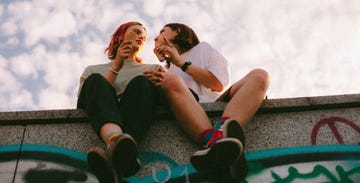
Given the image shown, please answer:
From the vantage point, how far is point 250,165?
3.65 m

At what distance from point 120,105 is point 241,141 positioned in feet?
3.28

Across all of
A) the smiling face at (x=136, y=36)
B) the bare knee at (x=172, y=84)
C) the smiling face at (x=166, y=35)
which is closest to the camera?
the bare knee at (x=172, y=84)

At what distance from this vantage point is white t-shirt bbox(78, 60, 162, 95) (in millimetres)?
4141

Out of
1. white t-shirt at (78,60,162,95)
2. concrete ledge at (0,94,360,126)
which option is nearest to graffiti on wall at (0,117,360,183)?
concrete ledge at (0,94,360,126)

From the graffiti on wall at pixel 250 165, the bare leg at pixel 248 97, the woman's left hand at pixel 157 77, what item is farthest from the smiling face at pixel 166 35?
the graffiti on wall at pixel 250 165

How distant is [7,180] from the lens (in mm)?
3652

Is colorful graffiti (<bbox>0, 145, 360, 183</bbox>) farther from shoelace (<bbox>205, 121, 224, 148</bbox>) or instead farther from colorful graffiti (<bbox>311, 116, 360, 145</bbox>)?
shoelace (<bbox>205, 121, 224, 148</bbox>)

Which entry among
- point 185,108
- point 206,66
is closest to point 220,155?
point 185,108

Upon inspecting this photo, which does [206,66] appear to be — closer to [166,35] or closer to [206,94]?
[206,94]

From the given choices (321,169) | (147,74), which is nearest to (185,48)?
(147,74)

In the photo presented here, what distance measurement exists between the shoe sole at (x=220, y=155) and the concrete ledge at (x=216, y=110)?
88 centimetres

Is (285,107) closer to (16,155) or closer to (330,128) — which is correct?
(330,128)

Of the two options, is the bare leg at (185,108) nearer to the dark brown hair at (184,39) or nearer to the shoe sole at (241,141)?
the shoe sole at (241,141)

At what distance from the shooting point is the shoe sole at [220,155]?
293 centimetres
